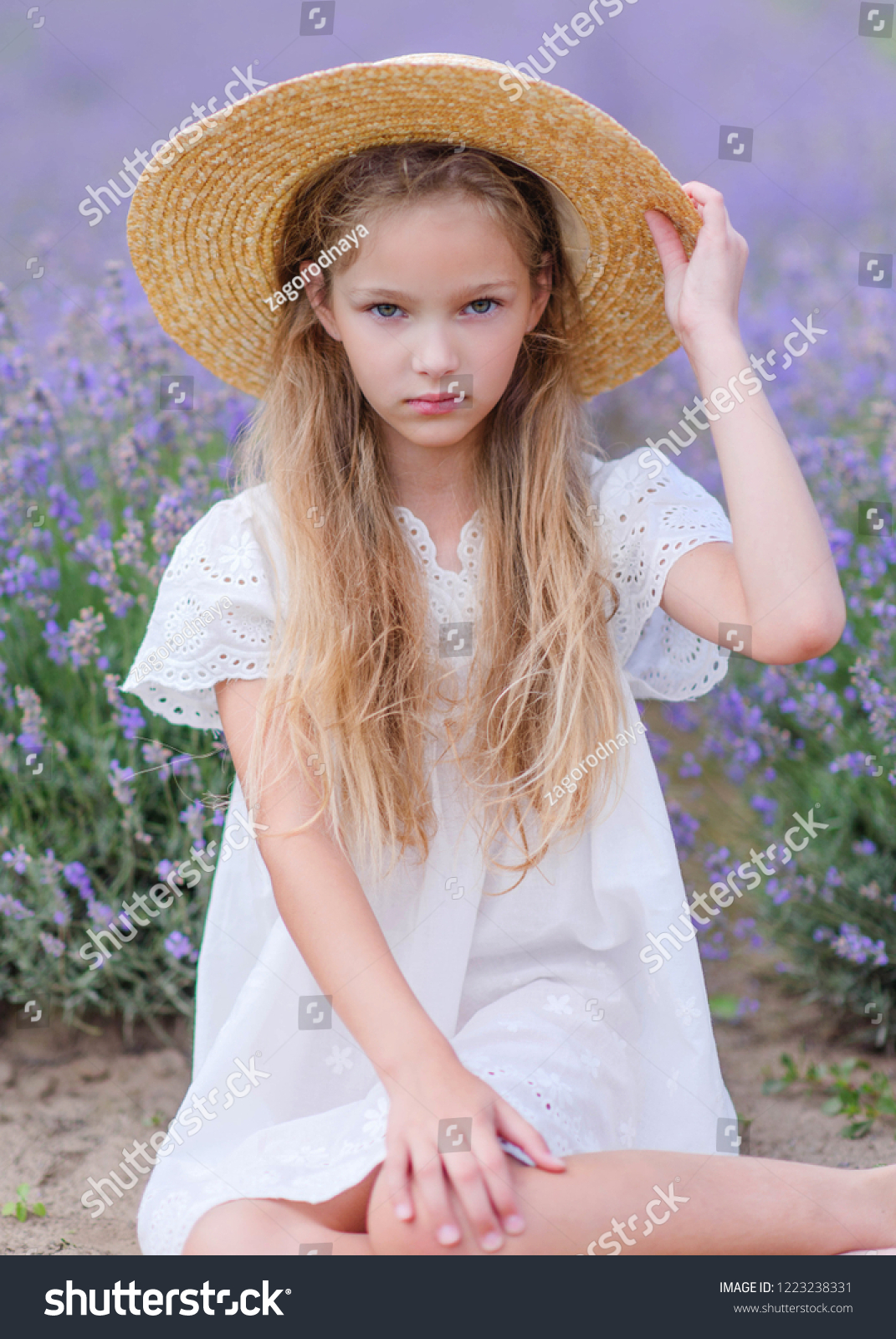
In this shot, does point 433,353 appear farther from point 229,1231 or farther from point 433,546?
point 229,1231

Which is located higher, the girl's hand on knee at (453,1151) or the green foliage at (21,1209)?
the girl's hand on knee at (453,1151)

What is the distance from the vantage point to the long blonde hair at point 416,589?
1458 millimetres

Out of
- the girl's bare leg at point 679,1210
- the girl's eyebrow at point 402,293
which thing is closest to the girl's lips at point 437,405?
the girl's eyebrow at point 402,293

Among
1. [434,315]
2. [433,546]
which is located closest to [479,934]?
[433,546]

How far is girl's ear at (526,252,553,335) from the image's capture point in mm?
1558

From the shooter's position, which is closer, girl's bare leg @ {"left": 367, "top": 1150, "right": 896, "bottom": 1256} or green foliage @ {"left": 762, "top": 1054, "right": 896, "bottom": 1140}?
girl's bare leg @ {"left": 367, "top": 1150, "right": 896, "bottom": 1256}

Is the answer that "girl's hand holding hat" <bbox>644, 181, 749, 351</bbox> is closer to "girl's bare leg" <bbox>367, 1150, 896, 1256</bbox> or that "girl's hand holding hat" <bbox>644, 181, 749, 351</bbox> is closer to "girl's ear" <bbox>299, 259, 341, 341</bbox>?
"girl's ear" <bbox>299, 259, 341, 341</bbox>

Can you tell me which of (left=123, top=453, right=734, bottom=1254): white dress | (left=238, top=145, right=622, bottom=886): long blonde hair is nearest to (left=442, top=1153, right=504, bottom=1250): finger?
(left=123, top=453, right=734, bottom=1254): white dress

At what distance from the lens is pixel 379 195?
4.58 ft

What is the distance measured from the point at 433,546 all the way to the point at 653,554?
0.30 metres

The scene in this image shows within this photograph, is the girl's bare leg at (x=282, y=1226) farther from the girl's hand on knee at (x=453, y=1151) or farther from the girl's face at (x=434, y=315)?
the girl's face at (x=434, y=315)

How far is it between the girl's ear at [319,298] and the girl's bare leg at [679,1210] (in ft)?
3.43

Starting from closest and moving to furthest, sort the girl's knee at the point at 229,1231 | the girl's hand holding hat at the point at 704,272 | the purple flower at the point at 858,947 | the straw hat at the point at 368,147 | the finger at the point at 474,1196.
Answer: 1. the finger at the point at 474,1196
2. the girl's knee at the point at 229,1231
3. the straw hat at the point at 368,147
4. the girl's hand holding hat at the point at 704,272
5. the purple flower at the point at 858,947
